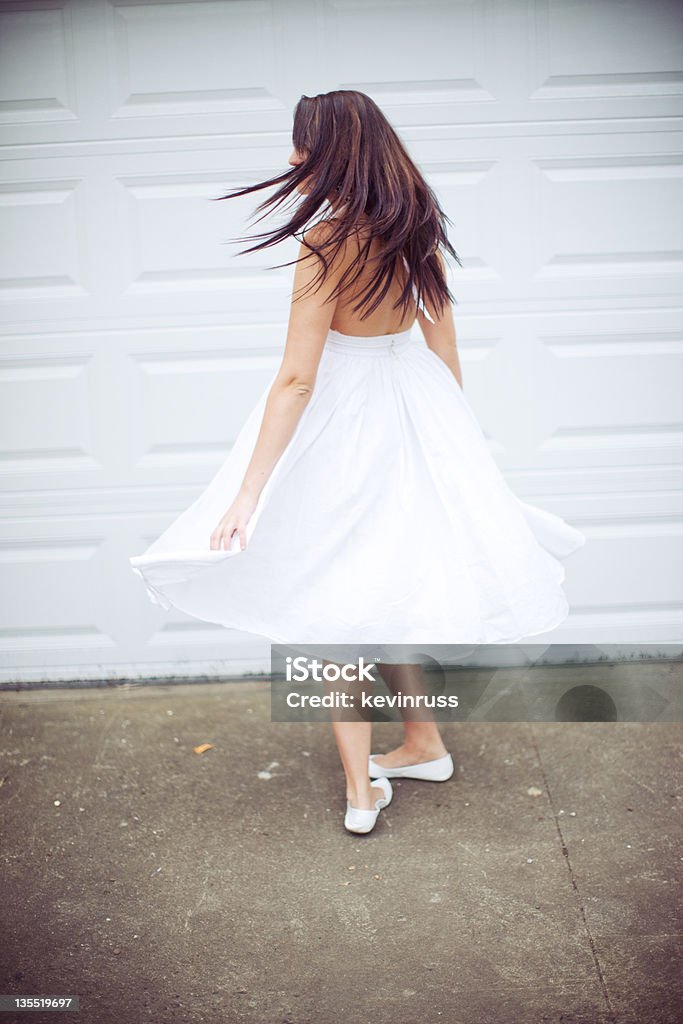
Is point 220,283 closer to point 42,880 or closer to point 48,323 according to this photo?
point 48,323

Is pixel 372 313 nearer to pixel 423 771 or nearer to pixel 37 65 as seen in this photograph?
pixel 423 771

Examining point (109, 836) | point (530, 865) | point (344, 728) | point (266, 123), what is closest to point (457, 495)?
point (344, 728)

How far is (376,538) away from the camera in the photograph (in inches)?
91.1

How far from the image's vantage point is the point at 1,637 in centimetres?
351

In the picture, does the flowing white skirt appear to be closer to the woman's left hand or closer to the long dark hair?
the woman's left hand

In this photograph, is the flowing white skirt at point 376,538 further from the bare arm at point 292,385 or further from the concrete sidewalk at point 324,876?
the concrete sidewalk at point 324,876

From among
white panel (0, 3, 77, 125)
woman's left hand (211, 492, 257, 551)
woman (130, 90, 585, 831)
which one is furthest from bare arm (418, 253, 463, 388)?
white panel (0, 3, 77, 125)

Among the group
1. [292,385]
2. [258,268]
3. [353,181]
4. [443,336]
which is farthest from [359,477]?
[258,268]

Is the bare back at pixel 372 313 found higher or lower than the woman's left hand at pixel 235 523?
higher

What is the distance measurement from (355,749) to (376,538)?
0.63 m

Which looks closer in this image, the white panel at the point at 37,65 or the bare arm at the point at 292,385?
the bare arm at the point at 292,385

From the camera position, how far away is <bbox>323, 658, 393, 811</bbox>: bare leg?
8.29ft

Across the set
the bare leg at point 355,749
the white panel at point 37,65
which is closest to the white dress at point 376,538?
the bare leg at point 355,749

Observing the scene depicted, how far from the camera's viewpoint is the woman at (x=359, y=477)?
2166 mm
